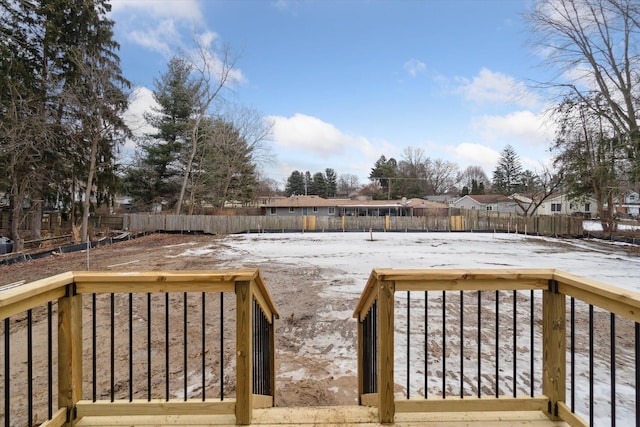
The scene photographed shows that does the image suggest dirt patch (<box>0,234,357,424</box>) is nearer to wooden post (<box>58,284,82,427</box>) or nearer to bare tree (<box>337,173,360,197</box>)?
wooden post (<box>58,284,82,427</box>)

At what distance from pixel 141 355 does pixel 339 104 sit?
1902 centimetres

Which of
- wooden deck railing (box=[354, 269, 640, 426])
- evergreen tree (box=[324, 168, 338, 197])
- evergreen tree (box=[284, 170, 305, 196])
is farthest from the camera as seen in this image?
evergreen tree (box=[324, 168, 338, 197])

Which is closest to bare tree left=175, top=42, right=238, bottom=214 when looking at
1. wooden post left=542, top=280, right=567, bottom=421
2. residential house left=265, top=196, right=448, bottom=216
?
residential house left=265, top=196, right=448, bottom=216

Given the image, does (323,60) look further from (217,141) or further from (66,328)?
(66,328)

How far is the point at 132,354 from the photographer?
9.44 feet

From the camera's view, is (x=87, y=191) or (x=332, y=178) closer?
(x=87, y=191)

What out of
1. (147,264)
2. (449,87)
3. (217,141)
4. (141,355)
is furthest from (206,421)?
(217,141)

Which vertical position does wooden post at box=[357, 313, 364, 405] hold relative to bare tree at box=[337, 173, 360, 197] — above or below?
below

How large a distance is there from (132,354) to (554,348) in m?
3.29

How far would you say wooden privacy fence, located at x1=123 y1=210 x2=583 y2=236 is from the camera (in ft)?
65.7

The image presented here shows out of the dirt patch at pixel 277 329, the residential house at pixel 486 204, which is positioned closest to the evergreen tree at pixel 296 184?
the residential house at pixel 486 204

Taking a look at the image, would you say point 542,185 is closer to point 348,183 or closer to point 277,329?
point 277,329

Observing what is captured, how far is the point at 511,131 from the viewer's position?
68.7 ft

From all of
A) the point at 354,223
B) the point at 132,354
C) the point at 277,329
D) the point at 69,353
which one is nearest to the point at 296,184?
the point at 354,223
